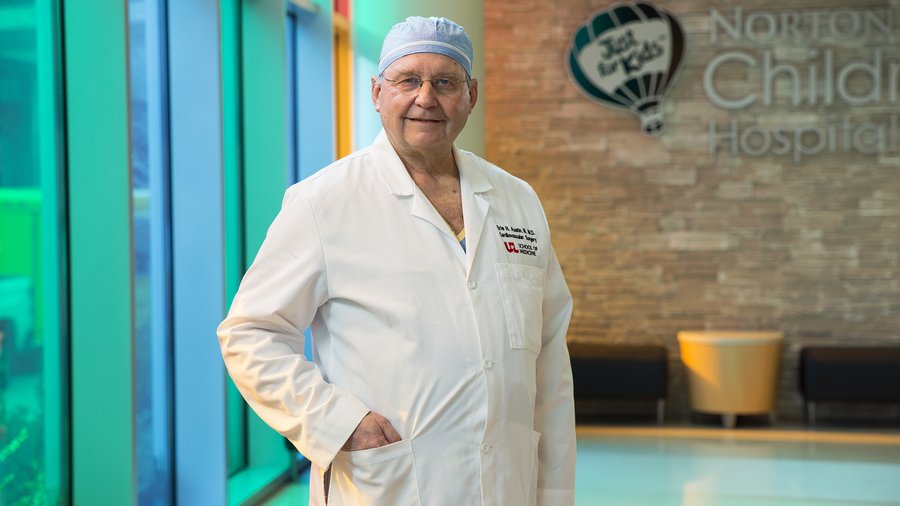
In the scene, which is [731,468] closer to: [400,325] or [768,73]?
[768,73]

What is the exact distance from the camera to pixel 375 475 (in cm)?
184

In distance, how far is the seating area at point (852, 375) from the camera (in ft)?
24.1

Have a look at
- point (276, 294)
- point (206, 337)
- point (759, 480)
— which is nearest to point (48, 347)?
point (206, 337)

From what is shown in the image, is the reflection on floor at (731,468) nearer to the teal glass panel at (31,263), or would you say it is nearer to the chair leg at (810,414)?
the chair leg at (810,414)

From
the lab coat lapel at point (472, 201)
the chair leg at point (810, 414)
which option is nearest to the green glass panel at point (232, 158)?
Answer: the lab coat lapel at point (472, 201)

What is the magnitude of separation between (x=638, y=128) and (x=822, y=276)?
5.98 ft

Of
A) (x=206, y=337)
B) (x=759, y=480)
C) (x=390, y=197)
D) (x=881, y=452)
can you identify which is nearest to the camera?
(x=390, y=197)

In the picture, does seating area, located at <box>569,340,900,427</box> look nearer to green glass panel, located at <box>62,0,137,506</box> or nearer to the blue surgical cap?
green glass panel, located at <box>62,0,137,506</box>

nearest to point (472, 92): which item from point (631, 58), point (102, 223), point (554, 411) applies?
point (554, 411)

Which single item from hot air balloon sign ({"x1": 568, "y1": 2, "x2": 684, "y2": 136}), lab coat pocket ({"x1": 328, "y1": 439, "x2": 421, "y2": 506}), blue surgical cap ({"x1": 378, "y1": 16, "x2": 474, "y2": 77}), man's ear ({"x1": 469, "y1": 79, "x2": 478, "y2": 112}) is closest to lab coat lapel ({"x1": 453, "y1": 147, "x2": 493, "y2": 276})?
man's ear ({"x1": 469, "y1": 79, "x2": 478, "y2": 112})

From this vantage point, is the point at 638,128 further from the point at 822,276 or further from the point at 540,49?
the point at 822,276

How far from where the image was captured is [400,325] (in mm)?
1863

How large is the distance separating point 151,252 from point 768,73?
Answer: 5.20 metres

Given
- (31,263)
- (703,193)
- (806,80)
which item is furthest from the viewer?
(703,193)
